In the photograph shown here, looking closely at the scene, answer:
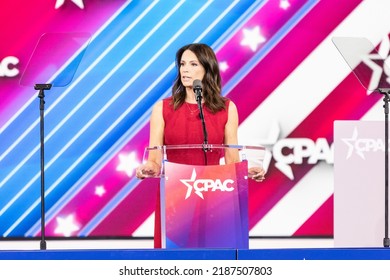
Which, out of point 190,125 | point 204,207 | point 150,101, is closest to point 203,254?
point 204,207

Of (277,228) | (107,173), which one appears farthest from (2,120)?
(277,228)

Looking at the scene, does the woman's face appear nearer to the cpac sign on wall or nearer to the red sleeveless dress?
the red sleeveless dress

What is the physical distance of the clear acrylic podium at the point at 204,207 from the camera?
6.51 ft

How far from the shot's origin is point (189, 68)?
268 cm

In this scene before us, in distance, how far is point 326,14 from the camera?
466 centimetres

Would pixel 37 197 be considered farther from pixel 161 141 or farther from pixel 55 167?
pixel 161 141

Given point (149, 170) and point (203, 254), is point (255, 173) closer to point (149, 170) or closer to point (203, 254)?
point (149, 170)

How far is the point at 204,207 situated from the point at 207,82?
32.9 inches

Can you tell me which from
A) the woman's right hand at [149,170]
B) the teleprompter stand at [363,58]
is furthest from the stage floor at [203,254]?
the teleprompter stand at [363,58]

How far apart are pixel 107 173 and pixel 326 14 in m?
1.72

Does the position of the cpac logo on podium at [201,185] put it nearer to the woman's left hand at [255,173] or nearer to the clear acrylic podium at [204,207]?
the clear acrylic podium at [204,207]
